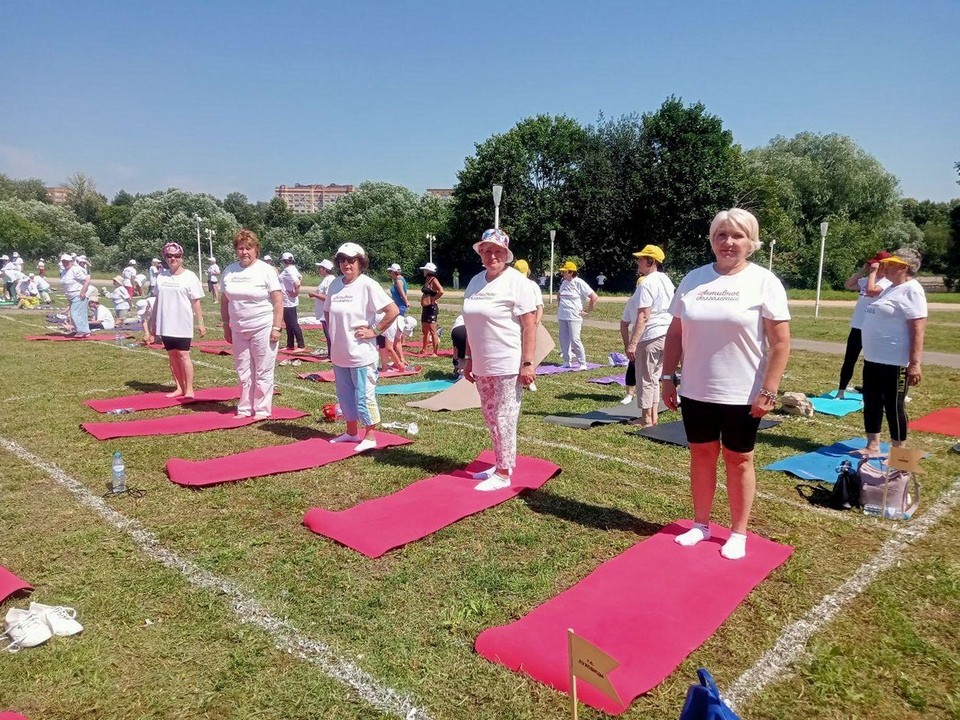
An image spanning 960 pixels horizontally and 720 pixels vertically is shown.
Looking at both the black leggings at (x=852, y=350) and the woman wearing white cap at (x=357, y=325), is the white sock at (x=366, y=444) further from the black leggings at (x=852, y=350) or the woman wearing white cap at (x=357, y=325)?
the black leggings at (x=852, y=350)

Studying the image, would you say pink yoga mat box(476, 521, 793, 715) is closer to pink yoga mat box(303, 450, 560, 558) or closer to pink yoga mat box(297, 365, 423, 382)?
pink yoga mat box(303, 450, 560, 558)

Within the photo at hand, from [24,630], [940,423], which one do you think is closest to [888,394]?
[940,423]

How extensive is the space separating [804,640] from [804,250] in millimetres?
51485

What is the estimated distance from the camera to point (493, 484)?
5332 mm

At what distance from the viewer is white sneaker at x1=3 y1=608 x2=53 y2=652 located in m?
3.18

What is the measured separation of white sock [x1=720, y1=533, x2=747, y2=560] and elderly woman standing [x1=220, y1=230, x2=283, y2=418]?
5.33m

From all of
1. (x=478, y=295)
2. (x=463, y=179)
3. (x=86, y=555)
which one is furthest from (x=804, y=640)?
(x=463, y=179)

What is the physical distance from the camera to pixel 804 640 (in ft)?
10.8

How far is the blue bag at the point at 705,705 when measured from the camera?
1.90 metres

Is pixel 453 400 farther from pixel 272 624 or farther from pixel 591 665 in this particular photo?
pixel 591 665

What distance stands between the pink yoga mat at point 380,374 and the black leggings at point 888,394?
7269mm

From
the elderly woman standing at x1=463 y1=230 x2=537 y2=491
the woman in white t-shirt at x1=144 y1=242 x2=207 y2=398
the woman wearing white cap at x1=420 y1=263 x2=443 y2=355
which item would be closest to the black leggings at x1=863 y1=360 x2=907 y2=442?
the elderly woman standing at x1=463 y1=230 x2=537 y2=491

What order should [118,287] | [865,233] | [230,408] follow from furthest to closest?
[865,233] < [118,287] < [230,408]

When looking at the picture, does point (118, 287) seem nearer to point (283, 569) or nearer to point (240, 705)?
point (283, 569)
